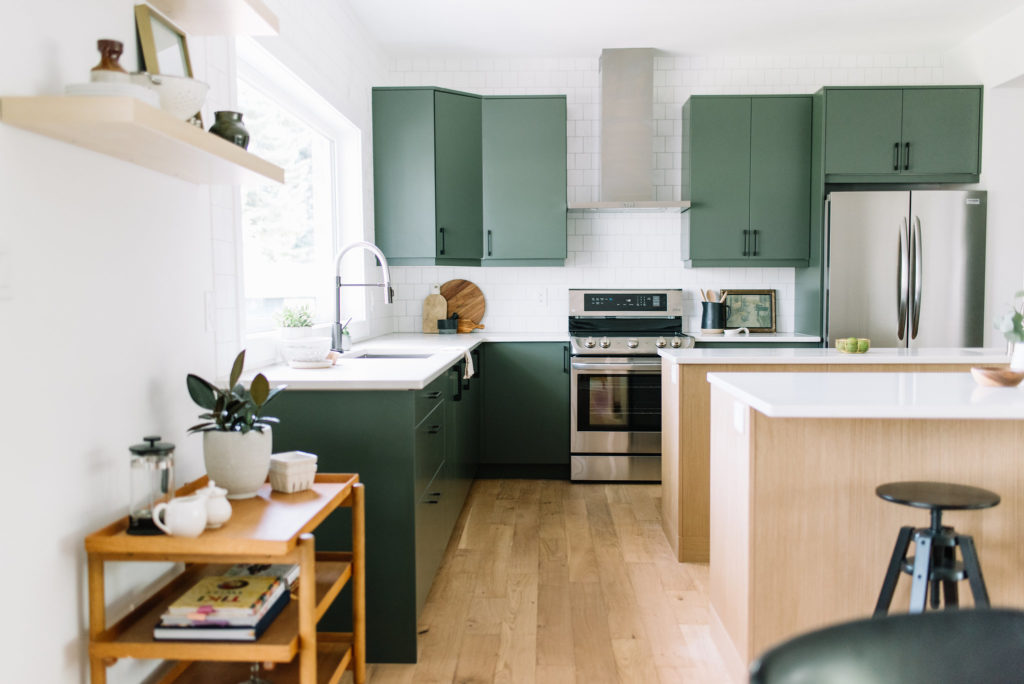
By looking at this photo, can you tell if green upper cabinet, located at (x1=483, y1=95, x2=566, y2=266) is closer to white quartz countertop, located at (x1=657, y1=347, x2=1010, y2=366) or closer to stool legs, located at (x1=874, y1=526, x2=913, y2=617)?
white quartz countertop, located at (x1=657, y1=347, x2=1010, y2=366)

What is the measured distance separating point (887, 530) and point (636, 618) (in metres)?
1.00

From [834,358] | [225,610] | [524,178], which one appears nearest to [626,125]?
[524,178]

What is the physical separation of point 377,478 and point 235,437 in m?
0.69

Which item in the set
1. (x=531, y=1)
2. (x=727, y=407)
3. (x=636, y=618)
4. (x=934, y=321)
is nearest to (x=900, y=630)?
(x=727, y=407)

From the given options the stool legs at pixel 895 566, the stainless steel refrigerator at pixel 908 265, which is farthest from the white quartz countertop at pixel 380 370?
the stainless steel refrigerator at pixel 908 265

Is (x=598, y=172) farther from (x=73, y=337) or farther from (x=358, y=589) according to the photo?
(x=73, y=337)

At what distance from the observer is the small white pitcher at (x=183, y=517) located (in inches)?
63.2

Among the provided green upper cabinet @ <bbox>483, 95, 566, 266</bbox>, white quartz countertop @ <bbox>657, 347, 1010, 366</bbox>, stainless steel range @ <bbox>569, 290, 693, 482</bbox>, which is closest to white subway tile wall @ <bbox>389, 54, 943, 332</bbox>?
green upper cabinet @ <bbox>483, 95, 566, 266</bbox>

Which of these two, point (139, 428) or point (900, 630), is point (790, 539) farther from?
point (139, 428)

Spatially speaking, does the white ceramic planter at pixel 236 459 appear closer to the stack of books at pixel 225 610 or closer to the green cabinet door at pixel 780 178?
the stack of books at pixel 225 610

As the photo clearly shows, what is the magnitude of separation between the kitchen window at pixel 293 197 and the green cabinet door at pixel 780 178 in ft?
8.43

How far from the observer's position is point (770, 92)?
5.29m

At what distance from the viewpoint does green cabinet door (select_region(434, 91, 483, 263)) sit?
4.82m

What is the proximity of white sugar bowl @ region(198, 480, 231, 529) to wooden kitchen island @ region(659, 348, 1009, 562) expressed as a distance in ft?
7.00
